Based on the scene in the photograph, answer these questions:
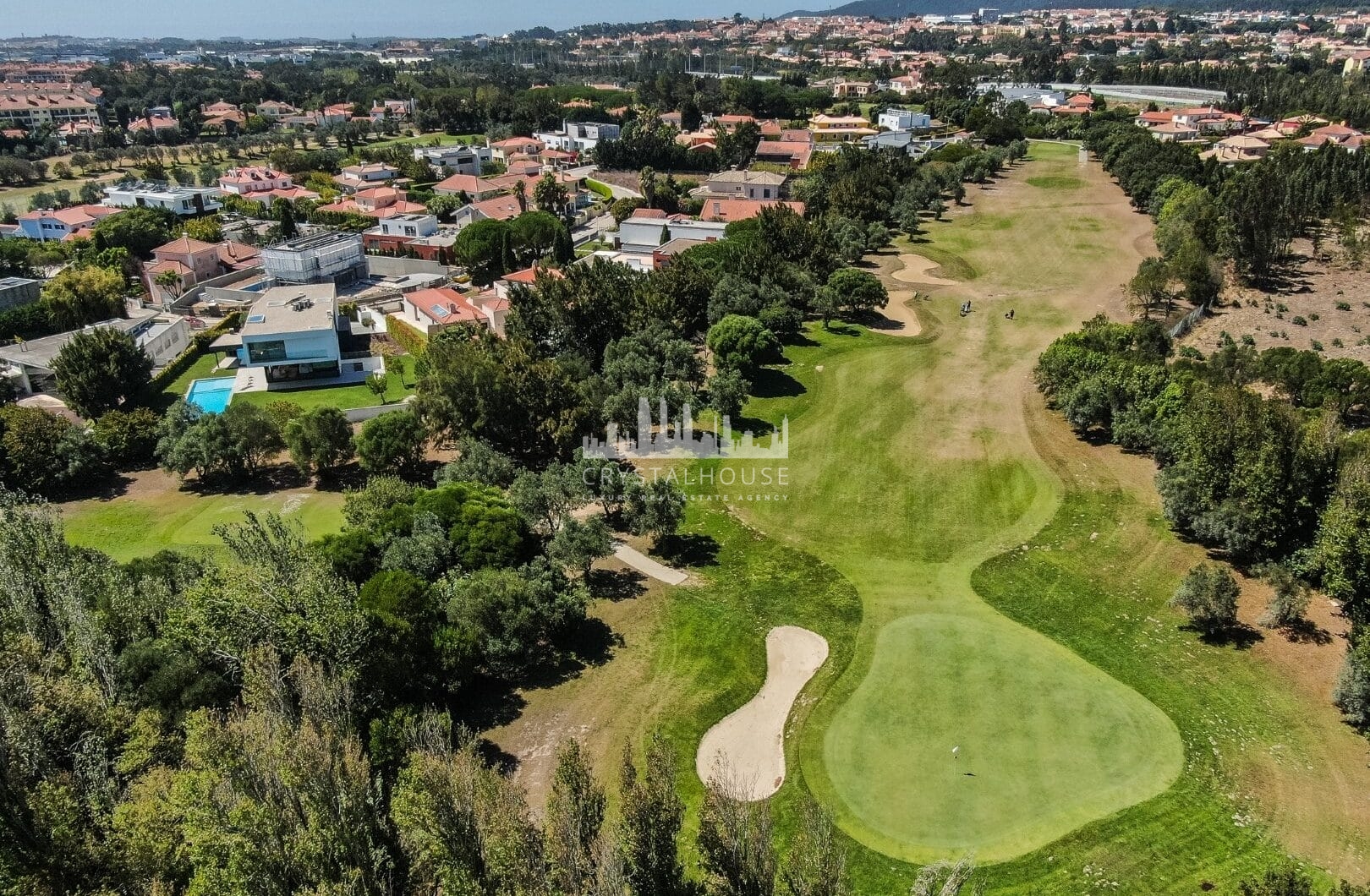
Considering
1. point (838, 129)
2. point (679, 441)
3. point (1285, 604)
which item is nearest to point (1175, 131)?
point (838, 129)

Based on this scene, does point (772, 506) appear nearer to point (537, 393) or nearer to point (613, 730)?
point (537, 393)

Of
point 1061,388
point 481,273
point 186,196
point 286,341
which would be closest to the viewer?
point 1061,388

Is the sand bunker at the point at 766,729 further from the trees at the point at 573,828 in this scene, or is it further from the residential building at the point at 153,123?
the residential building at the point at 153,123

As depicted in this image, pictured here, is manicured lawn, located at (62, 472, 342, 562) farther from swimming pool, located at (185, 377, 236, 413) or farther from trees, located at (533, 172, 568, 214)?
trees, located at (533, 172, 568, 214)

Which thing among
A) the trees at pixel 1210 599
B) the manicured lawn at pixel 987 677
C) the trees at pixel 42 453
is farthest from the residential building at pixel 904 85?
the trees at pixel 42 453

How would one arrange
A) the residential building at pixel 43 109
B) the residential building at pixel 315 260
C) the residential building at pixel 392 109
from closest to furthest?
the residential building at pixel 315 260
the residential building at pixel 43 109
the residential building at pixel 392 109

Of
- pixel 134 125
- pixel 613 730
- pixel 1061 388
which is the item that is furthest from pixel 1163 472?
pixel 134 125
